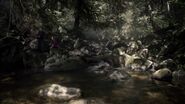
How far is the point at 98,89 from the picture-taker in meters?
14.2

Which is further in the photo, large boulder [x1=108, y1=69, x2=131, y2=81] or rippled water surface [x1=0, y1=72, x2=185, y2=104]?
large boulder [x1=108, y1=69, x2=131, y2=81]

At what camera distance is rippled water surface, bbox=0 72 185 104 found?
40.4ft

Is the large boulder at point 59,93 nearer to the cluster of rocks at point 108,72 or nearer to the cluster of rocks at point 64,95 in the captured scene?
the cluster of rocks at point 64,95

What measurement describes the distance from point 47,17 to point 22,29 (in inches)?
259

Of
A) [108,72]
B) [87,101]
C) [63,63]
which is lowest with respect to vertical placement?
[108,72]

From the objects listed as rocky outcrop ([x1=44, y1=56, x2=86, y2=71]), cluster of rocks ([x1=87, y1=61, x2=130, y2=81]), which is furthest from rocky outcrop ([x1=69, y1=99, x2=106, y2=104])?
rocky outcrop ([x1=44, y1=56, x2=86, y2=71])

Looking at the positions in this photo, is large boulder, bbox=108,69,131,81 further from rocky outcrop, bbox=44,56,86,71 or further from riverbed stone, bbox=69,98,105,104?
riverbed stone, bbox=69,98,105,104

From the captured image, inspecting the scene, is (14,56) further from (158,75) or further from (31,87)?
(158,75)

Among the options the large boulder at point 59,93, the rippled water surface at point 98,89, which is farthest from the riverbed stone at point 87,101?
the large boulder at point 59,93

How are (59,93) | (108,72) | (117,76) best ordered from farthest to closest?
1. (108,72)
2. (117,76)
3. (59,93)

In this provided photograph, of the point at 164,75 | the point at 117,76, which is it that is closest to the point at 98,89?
the point at 117,76

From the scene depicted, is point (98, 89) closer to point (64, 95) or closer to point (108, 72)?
point (64, 95)

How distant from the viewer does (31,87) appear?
14430mm

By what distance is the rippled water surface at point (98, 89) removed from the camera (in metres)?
12.3
